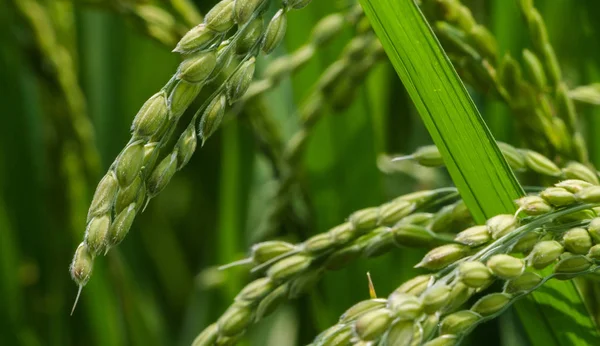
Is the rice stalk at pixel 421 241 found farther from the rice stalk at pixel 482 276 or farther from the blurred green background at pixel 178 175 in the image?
the blurred green background at pixel 178 175

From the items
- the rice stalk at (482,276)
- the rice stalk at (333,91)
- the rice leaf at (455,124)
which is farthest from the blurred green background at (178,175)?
the rice stalk at (482,276)

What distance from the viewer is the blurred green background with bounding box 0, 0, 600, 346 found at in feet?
4.72

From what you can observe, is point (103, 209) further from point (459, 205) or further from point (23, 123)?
point (23, 123)

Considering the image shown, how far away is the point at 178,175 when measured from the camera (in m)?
2.40

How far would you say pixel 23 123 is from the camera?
195 cm

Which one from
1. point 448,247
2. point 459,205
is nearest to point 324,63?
point 459,205

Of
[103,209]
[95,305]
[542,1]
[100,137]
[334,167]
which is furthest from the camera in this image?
[100,137]

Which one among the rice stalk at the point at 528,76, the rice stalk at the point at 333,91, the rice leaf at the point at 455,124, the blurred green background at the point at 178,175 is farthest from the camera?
the blurred green background at the point at 178,175

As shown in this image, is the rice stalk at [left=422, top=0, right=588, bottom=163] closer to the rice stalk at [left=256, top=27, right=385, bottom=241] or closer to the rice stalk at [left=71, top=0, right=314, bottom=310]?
the rice stalk at [left=256, top=27, right=385, bottom=241]

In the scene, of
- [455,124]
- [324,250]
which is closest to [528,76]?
[455,124]

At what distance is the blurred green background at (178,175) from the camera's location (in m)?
1.44

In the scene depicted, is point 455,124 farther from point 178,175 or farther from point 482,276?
point 178,175

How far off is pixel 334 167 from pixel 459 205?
62 centimetres

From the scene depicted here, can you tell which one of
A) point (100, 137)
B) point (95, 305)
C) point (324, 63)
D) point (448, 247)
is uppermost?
point (100, 137)
